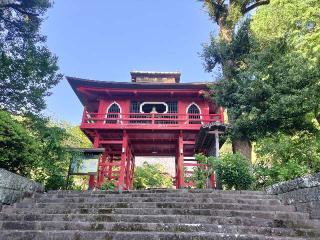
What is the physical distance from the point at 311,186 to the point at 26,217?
20.2 ft

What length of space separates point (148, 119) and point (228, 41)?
6190 mm

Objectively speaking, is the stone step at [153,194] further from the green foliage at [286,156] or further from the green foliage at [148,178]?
the green foliage at [148,178]

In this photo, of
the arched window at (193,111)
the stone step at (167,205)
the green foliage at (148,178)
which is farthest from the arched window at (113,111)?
the stone step at (167,205)

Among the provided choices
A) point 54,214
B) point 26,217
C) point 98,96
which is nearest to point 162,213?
point 54,214

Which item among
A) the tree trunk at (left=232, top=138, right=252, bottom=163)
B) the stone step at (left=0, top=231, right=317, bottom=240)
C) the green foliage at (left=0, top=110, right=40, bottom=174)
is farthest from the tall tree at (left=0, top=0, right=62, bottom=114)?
the tree trunk at (left=232, top=138, right=252, bottom=163)

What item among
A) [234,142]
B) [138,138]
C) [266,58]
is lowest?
[234,142]

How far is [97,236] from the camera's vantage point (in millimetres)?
5055

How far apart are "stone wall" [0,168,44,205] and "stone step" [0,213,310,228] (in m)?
0.60

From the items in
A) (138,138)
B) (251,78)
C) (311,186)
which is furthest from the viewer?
(138,138)

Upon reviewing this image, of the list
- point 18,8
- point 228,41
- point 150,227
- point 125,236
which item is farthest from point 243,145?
point 18,8

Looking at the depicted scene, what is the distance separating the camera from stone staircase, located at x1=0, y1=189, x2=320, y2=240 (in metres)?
5.10

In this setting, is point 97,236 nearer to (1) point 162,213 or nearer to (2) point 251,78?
(1) point 162,213

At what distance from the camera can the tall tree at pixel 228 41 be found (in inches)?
494

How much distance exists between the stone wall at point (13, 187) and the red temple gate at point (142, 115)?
8197 mm
